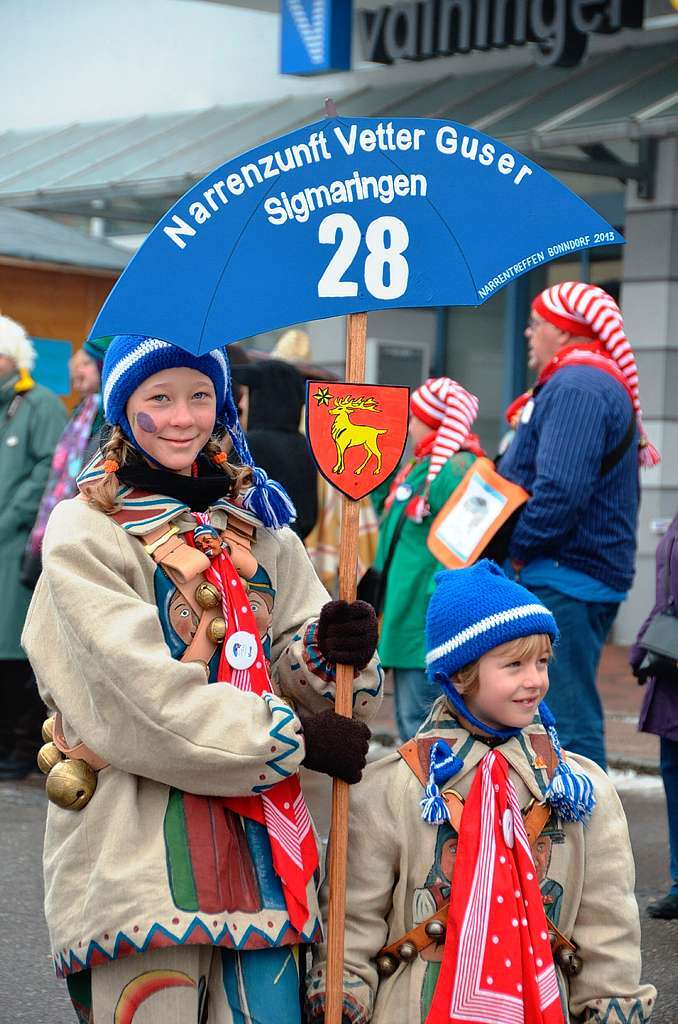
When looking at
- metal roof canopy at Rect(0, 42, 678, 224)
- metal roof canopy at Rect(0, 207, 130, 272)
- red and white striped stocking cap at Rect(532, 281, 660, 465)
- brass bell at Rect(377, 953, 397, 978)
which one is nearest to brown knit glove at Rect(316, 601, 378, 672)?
brass bell at Rect(377, 953, 397, 978)

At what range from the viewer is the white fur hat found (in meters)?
7.52

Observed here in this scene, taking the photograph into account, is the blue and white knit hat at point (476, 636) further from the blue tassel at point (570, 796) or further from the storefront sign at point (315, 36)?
the storefront sign at point (315, 36)

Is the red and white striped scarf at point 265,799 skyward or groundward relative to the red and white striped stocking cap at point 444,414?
groundward

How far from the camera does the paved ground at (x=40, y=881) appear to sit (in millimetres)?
4699

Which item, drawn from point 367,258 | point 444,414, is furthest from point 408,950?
point 444,414

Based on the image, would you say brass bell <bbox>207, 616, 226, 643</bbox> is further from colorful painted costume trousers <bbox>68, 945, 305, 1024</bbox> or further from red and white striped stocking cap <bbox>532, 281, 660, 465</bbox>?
red and white striped stocking cap <bbox>532, 281, 660, 465</bbox>

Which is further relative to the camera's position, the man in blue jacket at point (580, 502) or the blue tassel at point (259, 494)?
the man in blue jacket at point (580, 502)

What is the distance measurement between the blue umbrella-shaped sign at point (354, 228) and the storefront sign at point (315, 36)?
1005cm

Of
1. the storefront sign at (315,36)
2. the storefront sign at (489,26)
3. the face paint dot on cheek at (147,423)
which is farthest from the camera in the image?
the storefront sign at (315,36)

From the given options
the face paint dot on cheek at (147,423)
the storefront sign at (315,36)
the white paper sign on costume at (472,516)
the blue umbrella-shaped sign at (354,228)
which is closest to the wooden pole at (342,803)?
the blue umbrella-shaped sign at (354,228)

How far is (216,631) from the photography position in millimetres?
2965

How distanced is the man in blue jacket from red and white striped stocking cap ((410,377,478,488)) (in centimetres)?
70

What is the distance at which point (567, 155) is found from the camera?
1196cm

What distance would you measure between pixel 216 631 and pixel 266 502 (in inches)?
13.3
